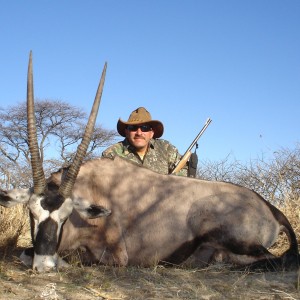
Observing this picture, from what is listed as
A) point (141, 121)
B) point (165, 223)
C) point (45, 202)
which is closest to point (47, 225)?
point (45, 202)

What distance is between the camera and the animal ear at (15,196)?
3693mm

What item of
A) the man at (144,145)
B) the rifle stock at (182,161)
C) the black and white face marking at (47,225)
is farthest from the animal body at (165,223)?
the rifle stock at (182,161)

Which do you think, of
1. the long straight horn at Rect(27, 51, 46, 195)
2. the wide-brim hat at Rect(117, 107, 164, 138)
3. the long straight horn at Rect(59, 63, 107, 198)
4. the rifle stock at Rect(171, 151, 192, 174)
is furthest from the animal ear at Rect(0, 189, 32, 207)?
the rifle stock at Rect(171, 151, 192, 174)

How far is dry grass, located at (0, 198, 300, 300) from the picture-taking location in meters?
2.77

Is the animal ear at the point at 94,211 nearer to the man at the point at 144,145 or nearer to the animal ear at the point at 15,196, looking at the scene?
the animal ear at the point at 15,196

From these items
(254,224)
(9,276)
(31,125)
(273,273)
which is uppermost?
(31,125)

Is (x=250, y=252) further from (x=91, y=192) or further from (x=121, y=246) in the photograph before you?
(x=91, y=192)

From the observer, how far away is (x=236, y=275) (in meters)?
3.41

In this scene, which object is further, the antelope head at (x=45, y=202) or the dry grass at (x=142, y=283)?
the antelope head at (x=45, y=202)

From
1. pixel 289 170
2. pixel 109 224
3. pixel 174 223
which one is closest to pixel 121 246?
pixel 109 224

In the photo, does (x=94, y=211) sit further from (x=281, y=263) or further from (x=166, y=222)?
(x=281, y=263)

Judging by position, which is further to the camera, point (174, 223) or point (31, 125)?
point (174, 223)

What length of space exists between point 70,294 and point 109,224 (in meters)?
1.16

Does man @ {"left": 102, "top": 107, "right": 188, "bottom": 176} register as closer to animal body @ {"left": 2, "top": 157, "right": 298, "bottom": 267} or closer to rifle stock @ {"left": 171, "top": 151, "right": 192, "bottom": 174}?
rifle stock @ {"left": 171, "top": 151, "right": 192, "bottom": 174}
